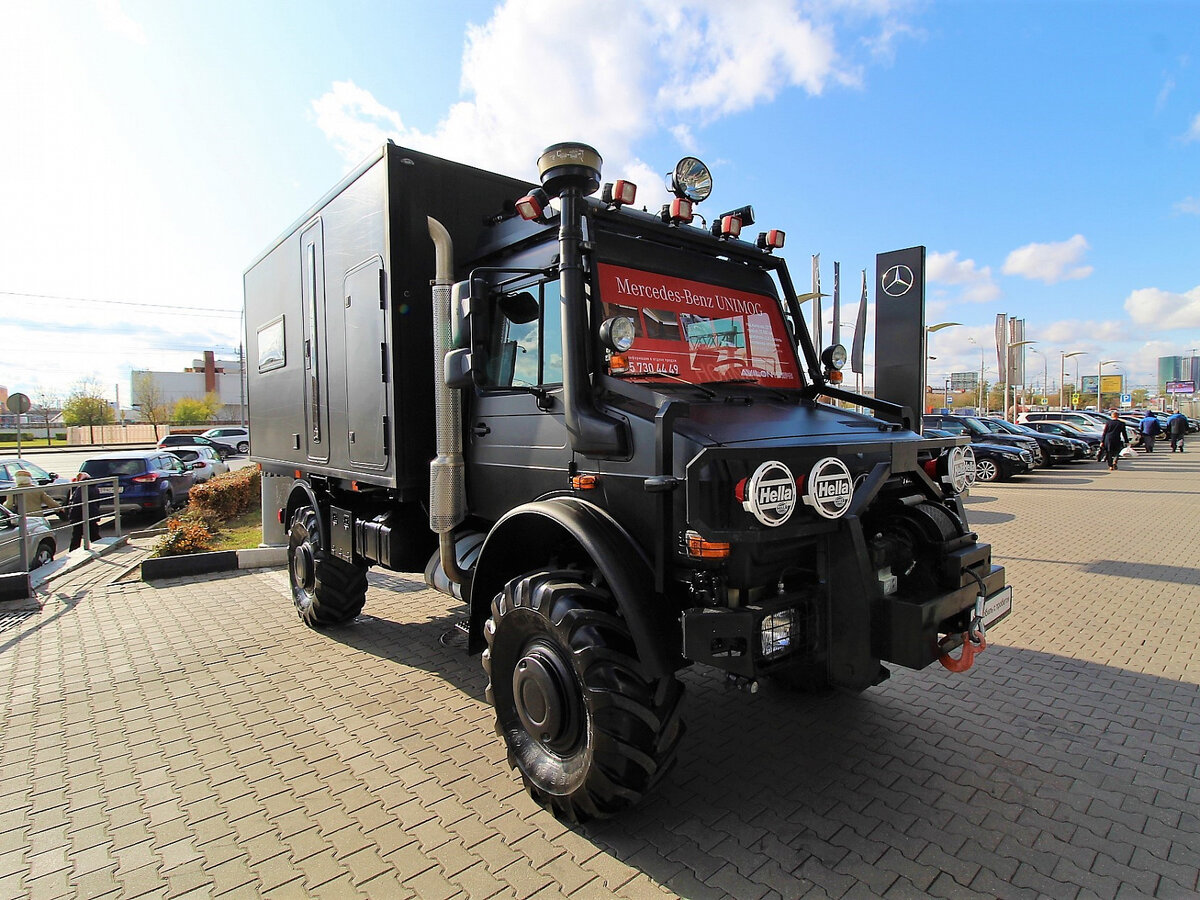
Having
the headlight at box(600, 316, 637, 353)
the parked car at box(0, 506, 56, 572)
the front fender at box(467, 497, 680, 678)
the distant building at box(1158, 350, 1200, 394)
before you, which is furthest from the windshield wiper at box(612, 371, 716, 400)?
the distant building at box(1158, 350, 1200, 394)

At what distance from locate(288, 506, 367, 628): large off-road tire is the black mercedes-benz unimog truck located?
0.73m

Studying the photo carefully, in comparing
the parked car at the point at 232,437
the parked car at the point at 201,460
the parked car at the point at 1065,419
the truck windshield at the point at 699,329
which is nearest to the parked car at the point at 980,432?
the parked car at the point at 1065,419

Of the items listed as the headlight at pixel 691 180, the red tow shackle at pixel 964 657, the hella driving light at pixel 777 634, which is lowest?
the red tow shackle at pixel 964 657

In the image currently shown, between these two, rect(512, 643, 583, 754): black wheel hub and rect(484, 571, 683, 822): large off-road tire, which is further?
rect(512, 643, 583, 754): black wheel hub

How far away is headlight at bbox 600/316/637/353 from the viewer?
308 centimetres

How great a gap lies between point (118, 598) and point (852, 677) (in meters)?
7.86

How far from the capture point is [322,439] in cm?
563

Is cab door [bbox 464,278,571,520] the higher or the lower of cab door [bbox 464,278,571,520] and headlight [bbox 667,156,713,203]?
A: the lower

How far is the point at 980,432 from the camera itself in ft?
61.9

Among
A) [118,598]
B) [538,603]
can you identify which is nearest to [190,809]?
[538,603]

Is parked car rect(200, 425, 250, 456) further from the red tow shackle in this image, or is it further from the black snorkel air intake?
the red tow shackle

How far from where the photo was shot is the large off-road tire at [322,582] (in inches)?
226

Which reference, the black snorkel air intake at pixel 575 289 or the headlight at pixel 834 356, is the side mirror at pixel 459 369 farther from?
the headlight at pixel 834 356

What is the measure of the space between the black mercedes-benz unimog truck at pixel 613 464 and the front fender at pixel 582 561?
12 millimetres
